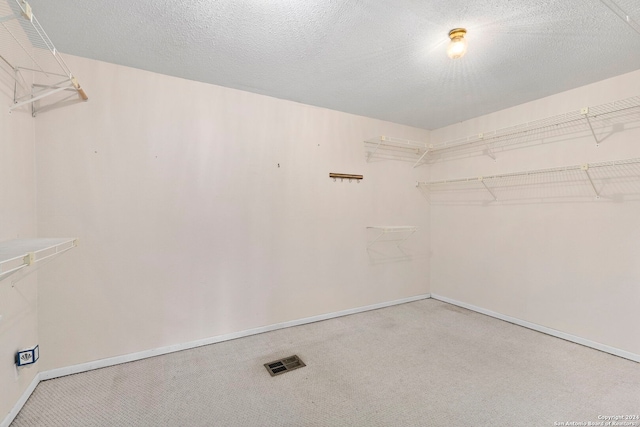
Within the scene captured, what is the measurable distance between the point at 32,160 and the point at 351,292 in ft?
10.1

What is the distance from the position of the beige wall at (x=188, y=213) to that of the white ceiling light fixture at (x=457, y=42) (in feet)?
5.22

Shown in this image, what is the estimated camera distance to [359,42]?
1885 millimetres

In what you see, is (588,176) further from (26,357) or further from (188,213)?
(26,357)

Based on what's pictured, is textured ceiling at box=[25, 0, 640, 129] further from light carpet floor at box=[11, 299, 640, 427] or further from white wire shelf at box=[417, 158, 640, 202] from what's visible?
light carpet floor at box=[11, 299, 640, 427]

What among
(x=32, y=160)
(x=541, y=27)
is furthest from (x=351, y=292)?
(x=32, y=160)

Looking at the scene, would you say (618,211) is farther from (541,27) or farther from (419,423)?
(419,423)

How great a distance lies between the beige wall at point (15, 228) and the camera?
5.17 feet

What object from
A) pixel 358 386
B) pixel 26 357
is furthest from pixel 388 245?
pixel 26 357

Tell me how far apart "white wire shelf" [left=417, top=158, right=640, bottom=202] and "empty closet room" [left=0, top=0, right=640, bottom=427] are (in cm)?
2

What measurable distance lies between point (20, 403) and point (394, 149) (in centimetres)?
404

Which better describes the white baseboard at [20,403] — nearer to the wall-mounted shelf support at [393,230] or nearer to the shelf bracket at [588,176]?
the wall-mounted shelf support at [393,230]

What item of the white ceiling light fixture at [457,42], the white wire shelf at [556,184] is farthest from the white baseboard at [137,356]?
the white ceiling light fixture at [457,42]

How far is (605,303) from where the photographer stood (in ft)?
7.94

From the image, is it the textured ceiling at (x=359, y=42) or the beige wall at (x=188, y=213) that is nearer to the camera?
the textured ceiling at (x=359, y=42)
